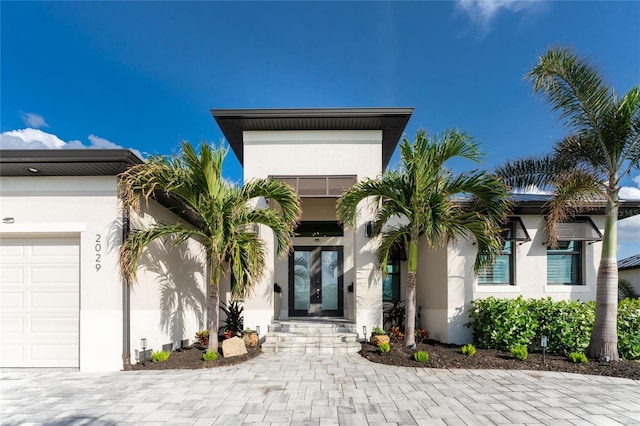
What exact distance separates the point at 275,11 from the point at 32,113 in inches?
515

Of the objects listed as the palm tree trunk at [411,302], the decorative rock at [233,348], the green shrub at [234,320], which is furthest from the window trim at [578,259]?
the green shrub at [234,320]

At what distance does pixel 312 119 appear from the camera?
9.30 metres

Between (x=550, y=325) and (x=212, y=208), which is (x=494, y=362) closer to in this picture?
(x=550, y=325)

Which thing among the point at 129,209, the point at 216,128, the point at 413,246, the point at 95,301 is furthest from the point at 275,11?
the point at 95,301

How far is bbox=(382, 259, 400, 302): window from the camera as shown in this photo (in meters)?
11.2

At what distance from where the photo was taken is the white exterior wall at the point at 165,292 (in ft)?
23.1

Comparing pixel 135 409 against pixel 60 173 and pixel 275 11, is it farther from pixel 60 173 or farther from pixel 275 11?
pixel 275 11

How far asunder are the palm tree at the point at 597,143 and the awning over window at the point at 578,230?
161 centimetres

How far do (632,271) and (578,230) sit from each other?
1278 centimetres

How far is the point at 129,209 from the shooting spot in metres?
6.75

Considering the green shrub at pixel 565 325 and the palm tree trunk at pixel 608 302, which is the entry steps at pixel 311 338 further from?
the palm tree trunk at pixel 608 302

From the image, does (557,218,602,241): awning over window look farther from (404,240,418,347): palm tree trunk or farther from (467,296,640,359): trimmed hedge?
(404,240,418,347): palm tree trunk

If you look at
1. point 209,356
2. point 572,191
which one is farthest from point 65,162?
point 572,191

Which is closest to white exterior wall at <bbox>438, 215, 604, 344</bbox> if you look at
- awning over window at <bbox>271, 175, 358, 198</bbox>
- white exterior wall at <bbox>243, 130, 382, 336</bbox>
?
white exterior wall at <bbox>243, 130, 382, 336</bbox>
